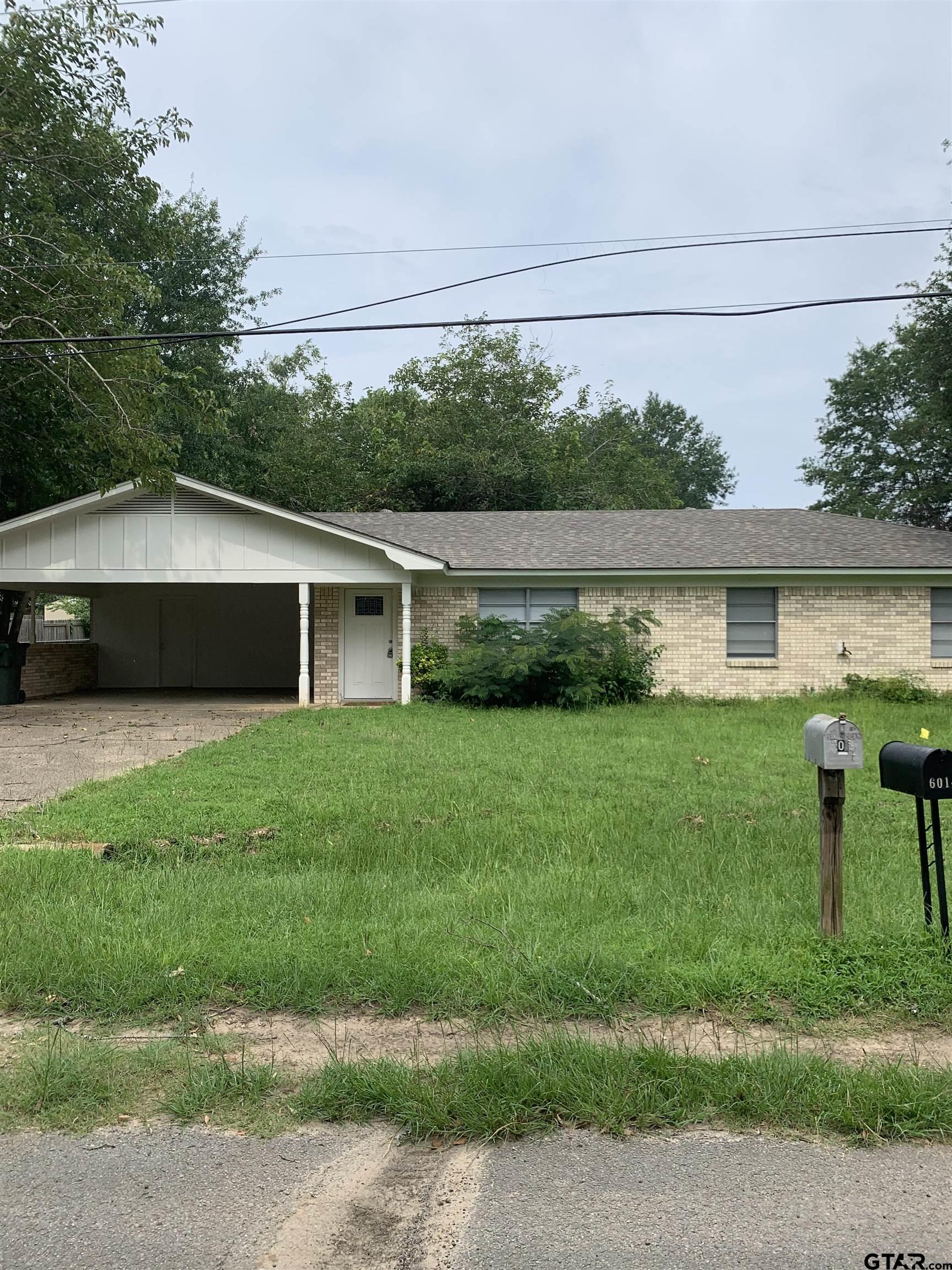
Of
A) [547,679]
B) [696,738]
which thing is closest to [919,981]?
[696,738]

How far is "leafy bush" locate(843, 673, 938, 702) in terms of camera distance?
1756cm

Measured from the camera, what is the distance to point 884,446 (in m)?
41.8

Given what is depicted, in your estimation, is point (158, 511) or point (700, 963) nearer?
point (700, 963)

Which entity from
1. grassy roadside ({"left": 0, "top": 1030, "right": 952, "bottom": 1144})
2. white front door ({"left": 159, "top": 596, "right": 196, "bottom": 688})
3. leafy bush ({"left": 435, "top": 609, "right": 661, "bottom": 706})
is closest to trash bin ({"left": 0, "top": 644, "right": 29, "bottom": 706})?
white front door ({"left": 159, "top": 596, "right": 196, "bottom": 688})

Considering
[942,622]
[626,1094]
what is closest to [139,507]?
[626,1094]

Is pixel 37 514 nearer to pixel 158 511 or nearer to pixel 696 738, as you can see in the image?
pixel 158 511

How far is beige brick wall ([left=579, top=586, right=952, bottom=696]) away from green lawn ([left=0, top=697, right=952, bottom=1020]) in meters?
8.90

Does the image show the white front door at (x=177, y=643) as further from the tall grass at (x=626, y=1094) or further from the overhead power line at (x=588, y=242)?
the tall grass at (x=626, y=1094)

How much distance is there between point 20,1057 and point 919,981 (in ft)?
12.9

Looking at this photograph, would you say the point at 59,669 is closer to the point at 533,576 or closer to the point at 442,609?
the point at 442,609

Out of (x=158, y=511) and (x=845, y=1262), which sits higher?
(x=158, y=511)

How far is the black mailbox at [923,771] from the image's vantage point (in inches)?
166

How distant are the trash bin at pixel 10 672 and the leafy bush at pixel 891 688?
17.4m

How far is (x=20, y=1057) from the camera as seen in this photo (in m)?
3.50
